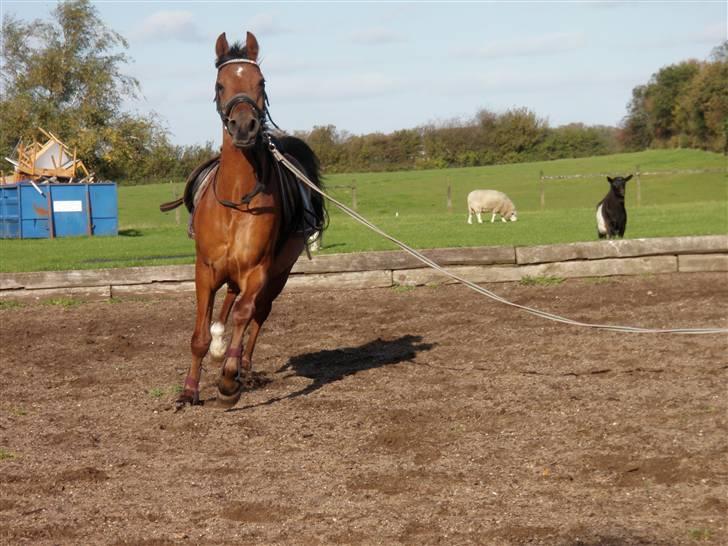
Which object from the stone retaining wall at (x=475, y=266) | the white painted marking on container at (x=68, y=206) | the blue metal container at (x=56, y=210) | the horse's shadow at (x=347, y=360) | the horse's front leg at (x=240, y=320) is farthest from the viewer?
the white painted marking on container at (x=68, y=206)

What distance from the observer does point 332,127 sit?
7981 centimetres

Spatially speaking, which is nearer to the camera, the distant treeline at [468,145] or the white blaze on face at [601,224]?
the white blaze on face at [601,224]

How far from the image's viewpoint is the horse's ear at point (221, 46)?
7586 millimetres

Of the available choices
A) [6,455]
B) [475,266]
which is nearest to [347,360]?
[6,455]

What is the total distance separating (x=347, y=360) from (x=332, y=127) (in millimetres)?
71270

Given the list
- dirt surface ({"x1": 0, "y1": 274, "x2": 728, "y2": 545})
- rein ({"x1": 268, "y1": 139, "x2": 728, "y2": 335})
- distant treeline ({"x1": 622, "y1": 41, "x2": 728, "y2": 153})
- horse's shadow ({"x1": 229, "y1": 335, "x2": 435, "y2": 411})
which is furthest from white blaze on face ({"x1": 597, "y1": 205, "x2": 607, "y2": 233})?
distant treeline ({"x1": 622, "y1": 41, "x2": 728, "y2": 153})

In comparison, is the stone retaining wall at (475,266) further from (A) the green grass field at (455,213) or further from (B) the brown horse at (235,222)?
(B) the brown horse at (235,222)

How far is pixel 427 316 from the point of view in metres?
11.9

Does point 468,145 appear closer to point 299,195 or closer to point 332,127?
point 332,127

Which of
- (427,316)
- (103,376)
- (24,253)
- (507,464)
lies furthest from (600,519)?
(24,253)

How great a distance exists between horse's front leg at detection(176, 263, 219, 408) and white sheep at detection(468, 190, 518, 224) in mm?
27848

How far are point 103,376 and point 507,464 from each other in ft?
15.0

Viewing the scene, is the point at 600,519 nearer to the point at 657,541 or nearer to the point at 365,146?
the point at 657,541

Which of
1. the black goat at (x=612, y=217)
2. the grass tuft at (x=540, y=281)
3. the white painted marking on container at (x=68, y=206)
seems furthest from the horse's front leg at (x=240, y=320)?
the white painted marking on container at (x=68, y=206)
